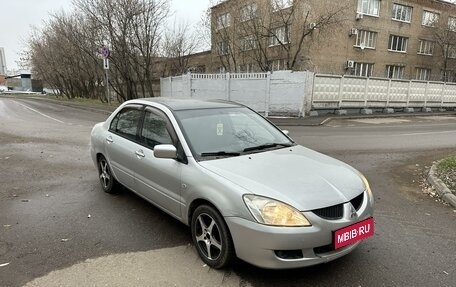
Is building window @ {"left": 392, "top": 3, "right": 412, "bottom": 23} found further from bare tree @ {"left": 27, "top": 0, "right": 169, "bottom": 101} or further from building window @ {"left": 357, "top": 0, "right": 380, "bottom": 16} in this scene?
bare tree @ {"left": 27, "top": 0, "right": 169, "bottom": 101}

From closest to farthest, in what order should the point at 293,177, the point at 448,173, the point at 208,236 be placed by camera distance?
the point at 293,177
the point at 208,236
the point at 448,173

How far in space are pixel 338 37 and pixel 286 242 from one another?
29445mm

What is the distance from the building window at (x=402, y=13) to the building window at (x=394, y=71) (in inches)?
175

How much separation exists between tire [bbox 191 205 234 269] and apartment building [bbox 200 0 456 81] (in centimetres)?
2224

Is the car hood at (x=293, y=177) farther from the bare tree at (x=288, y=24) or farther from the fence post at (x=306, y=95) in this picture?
the bare tree at (x=288, y=24)

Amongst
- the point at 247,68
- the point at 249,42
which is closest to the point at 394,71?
the point at 247,68

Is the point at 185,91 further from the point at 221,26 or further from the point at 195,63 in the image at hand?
the point at 195,63

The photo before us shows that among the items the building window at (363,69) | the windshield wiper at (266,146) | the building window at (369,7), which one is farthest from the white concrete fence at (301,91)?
the windshield wiper at (266,146)

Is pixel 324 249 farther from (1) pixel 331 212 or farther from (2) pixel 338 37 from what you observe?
(2) pixel 338 37

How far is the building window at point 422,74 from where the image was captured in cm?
3584

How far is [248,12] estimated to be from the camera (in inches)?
966

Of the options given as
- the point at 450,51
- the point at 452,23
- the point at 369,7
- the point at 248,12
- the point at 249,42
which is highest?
the point at 369,7

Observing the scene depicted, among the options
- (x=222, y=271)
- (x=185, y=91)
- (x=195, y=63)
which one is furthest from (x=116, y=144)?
(x=195, y=63)

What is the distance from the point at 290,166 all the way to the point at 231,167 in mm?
604
